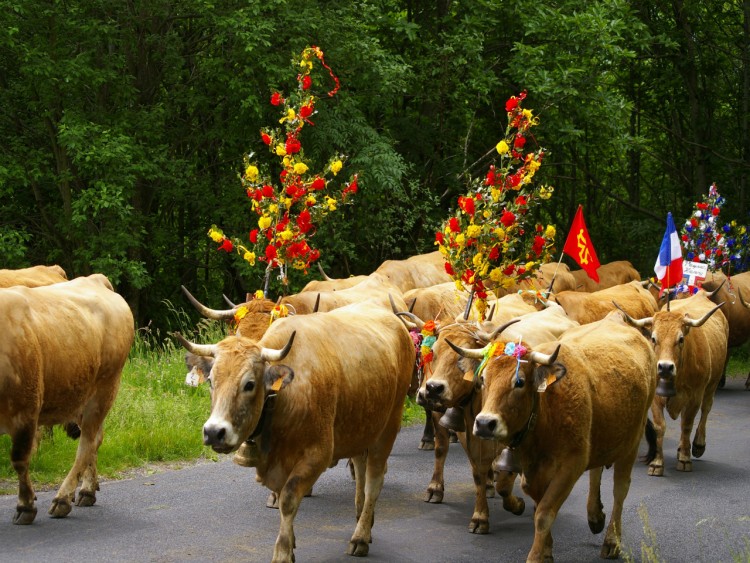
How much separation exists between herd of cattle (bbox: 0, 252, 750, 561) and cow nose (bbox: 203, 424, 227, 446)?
0.01 metres

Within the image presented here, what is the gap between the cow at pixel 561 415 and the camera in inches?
266

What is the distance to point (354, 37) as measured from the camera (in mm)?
18312

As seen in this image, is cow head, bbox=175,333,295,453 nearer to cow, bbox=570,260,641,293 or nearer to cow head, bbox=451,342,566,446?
cow head, bbox=451,342,566,446

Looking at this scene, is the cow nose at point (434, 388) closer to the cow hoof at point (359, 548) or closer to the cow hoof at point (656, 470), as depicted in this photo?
the cow hoof at point (359, 548)

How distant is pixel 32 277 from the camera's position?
1159 centimetres

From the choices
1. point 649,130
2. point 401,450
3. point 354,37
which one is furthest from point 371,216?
point 649,130

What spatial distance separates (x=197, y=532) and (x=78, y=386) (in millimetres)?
1589

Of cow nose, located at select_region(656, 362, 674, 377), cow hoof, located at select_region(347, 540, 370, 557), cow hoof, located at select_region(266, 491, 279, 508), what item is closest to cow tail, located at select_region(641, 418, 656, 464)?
cow nose, located at select_region(656, 362, 674, 377)

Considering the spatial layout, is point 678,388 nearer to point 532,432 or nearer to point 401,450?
point 401,450

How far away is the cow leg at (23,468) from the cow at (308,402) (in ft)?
6.29

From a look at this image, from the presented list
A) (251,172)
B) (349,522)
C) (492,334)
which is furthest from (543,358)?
(251,172)

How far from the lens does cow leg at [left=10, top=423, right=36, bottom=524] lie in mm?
7727

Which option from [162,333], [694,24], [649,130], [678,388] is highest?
[694,24]

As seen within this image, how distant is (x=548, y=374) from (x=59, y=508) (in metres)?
4.07
